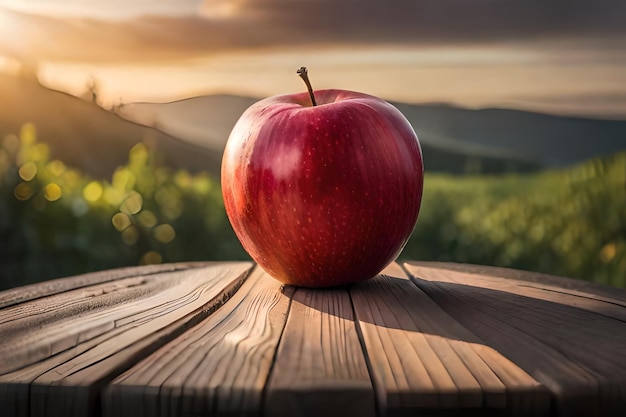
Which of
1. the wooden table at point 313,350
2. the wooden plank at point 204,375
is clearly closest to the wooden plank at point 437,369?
the wooden table at point 313,350

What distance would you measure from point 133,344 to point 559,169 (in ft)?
7.00

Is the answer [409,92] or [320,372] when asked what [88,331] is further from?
[409,92]

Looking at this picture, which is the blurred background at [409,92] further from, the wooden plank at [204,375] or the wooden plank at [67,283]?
the wooden plank at [204,375]

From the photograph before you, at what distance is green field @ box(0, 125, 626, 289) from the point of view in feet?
6.89

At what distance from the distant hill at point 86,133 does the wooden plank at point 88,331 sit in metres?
1.36

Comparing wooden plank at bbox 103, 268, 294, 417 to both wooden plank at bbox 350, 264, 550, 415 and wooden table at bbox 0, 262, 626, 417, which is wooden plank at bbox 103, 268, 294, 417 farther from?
wooden plank at bbox 350, 264, 550, 415

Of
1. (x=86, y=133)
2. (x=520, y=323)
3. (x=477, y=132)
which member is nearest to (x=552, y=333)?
(x=520, y=323)

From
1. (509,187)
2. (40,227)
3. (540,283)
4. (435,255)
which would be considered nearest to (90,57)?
(40,227)

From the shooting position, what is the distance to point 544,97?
250cm

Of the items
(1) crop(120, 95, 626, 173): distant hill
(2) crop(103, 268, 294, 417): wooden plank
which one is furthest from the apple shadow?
(1) crop(120, 95, 626, 173): distant hill

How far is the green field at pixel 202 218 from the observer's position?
82.7 inches

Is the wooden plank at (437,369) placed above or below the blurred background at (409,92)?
below

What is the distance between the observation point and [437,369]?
0.59 m

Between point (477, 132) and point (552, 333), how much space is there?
6.05 feet
